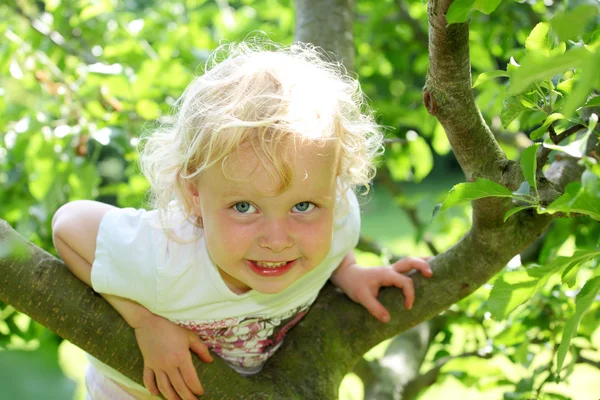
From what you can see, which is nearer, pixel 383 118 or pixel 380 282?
pixel 380 282

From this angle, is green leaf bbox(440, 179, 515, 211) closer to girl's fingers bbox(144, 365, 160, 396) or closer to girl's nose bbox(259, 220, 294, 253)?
girl's nose bbox(259, 220, 294, 253)

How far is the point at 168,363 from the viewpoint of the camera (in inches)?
41.9

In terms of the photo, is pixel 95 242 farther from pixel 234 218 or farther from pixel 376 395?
pixel 376 395

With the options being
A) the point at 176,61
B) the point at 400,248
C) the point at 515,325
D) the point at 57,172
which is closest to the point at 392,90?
the point at 176,61

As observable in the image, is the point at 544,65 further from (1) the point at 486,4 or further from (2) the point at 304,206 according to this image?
(2) the point at 304,206

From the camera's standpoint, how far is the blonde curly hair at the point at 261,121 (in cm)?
105

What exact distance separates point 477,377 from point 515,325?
14 centimetres

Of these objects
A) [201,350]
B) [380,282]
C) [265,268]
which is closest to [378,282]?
[380,282]

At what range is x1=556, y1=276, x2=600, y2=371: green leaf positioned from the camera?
686 millimetres

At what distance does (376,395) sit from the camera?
151 cm

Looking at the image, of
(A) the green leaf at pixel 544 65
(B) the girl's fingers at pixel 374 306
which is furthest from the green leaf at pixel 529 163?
(B) the girl's fingers at pixel 374 306

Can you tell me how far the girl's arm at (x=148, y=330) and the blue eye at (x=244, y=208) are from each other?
0.21m

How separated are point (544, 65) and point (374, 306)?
748 millimetres

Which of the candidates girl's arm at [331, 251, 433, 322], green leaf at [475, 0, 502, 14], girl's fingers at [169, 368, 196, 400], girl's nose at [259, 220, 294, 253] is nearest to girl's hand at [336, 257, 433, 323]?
girl's arm at [331, 251, 433, 322]
